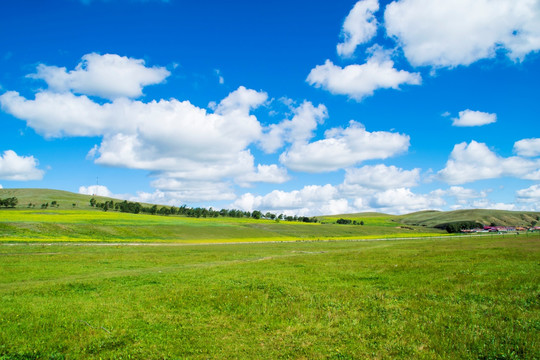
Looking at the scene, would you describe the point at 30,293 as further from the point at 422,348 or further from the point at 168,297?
the point at 422,348

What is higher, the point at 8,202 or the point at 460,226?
the point at 8,202

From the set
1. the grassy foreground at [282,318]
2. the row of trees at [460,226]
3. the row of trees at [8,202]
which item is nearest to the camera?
the grassy foreground at [282,318]

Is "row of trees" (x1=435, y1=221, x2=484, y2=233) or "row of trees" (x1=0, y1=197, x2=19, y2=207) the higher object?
"row of trees" (x1=0, y1=197, x2=19, y2=207)

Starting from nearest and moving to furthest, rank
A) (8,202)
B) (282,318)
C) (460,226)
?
(282,318)
(8,202)
(460,226)

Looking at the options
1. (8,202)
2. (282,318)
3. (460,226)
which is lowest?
(282,318)

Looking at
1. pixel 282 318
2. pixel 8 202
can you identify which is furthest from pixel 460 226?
pixel 8 202

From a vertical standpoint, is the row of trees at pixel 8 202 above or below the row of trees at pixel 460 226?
above

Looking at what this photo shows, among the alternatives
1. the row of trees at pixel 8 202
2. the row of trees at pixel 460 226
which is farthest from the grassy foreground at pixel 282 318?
the row of trees at pixel 8 202

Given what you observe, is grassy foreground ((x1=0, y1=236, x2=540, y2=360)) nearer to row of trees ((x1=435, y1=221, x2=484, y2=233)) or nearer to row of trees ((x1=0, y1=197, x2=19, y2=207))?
row of trees ((x1=435, y1=221, x2=484, y2=233))

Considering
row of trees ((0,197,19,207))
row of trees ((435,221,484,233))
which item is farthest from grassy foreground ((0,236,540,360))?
row of trees ((0,197,19,207))

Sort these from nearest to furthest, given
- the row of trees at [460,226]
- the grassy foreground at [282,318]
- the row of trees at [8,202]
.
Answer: the grassy foreground at [282,318] → the row of trees at [8,202] → the row of trees at [460,226]

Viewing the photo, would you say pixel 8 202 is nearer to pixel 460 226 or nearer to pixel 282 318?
pixel 282 318

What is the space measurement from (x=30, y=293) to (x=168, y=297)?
26.6 ft

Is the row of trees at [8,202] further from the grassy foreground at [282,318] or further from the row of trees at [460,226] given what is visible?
→ the row of trees at [460,226]
